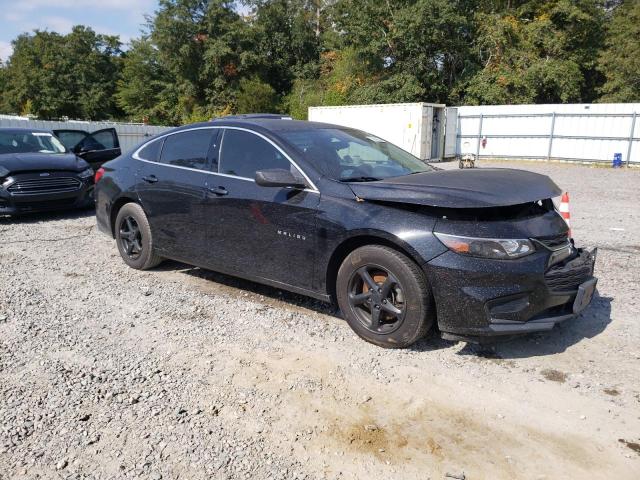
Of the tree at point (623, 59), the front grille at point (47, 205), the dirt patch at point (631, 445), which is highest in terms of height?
the tree at point (623, 59)

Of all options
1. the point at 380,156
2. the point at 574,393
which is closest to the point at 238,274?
the point at 380,156

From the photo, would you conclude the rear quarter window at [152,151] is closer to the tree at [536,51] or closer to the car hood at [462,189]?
the car hood at [462,189]

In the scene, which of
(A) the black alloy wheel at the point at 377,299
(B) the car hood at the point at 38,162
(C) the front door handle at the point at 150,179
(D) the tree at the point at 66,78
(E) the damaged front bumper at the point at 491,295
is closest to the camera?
(E) the damaged front bumper at the point at 491,295

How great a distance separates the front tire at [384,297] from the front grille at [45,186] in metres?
6.61

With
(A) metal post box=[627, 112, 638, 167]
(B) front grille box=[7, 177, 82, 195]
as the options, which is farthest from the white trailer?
(B) front grille box=[7, 177, 82, 195]

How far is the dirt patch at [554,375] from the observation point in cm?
340

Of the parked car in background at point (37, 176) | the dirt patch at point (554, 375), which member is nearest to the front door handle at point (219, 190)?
the dirt patch at point (554, 375)

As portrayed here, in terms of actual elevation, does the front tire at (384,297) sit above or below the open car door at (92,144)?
below

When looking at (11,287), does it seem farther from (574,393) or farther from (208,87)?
(208,87)

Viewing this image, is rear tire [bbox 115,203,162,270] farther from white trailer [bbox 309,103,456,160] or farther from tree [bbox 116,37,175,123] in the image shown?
tree [bbox 116,37,175,123]

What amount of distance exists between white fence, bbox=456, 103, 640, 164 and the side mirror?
20.6 meters

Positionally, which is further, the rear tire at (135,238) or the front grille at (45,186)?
the front grille at (45,186)

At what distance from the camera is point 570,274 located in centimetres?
365

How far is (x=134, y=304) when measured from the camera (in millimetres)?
4781
